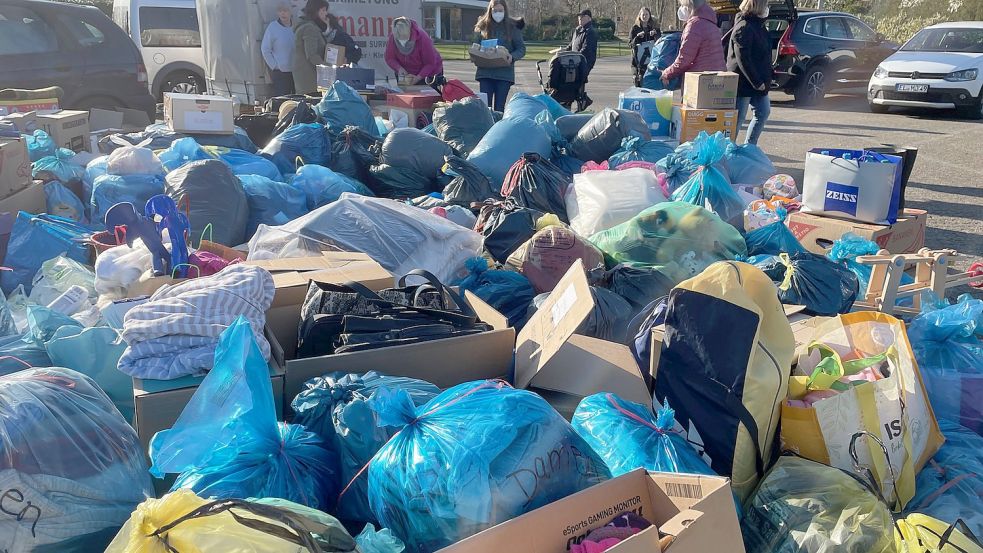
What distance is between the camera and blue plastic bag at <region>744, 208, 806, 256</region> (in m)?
3.74

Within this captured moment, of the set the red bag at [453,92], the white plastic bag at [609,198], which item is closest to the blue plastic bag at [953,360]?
the white plastic bag at [609,198]

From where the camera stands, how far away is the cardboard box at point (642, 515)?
1.44 m

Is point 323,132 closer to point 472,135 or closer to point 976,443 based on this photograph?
point 472,135

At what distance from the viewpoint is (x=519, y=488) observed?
160 centimetres

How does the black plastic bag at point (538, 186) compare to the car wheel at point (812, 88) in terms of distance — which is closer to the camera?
the black plastic bag at point (538, 186)

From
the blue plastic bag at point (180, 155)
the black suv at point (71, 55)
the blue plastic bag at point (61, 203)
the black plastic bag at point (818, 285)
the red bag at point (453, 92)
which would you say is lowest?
the black plastic bag at point (818, 285)

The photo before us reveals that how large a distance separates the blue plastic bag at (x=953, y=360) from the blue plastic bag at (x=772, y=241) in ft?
3.87

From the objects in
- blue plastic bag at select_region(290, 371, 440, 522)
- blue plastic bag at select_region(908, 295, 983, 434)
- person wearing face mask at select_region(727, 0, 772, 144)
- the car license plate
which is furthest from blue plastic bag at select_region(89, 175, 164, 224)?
the car license plate

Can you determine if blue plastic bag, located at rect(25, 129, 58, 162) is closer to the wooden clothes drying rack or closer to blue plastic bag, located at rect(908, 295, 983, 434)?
the wooden clothes drying rack

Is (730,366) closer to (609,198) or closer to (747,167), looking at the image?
(609,198)

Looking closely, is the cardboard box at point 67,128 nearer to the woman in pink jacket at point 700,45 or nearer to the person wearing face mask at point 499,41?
the person wearing face mask at point 499,41

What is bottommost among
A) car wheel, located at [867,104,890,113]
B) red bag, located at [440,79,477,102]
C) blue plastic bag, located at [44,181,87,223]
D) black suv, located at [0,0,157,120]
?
blue plastic bag, located at [44,181,87,223]

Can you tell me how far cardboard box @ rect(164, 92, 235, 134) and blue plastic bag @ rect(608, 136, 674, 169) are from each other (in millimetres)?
2669

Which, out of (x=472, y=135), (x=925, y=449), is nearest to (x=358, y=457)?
(x=925, y=449)
